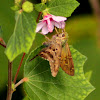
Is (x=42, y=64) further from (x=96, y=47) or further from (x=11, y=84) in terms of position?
(x=96, y=47)

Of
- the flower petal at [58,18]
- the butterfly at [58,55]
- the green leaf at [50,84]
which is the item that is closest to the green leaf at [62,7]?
the flower petal at [58,18]

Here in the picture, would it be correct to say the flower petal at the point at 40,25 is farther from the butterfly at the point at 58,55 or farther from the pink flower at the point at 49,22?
the butterfly at the point at 58,55

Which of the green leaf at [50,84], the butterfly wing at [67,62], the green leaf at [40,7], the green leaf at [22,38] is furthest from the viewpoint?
the green leaf at [50,84]

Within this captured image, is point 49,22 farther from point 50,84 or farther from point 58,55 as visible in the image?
point 50,84

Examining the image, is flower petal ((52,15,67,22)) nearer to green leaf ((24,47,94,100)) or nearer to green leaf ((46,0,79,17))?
green leaf ((46,0,79,17))

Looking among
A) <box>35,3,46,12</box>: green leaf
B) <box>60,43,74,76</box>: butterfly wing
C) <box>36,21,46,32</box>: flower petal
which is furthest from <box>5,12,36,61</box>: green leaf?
<box>60,43,74,76</box>: butterfly wing
